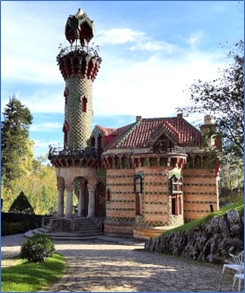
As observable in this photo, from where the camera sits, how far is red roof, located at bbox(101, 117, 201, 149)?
86.1ft

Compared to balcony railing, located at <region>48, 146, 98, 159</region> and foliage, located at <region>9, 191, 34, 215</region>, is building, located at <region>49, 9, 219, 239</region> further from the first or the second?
foliage, located at <region>9, 191, 34, 215</region>

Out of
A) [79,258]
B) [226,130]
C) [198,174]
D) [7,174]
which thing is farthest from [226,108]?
[7,174]

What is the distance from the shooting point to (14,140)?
44375 mm

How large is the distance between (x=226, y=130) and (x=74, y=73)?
66.2 ft

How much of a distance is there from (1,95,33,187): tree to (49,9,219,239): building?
1437cm

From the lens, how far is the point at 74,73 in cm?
3006

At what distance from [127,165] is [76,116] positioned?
703 centimetres

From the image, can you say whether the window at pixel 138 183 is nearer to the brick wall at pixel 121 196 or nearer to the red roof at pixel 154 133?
the brick wall at pixel 121 196

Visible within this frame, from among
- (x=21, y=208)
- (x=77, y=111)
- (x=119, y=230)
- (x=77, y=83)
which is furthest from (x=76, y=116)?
(x=21, y=208)

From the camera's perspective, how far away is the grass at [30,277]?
842 cm

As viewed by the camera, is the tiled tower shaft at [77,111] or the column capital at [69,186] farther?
the tiled tower shaft at [77,111]

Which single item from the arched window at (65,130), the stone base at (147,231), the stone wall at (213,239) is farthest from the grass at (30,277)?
the arched window at (65,130)

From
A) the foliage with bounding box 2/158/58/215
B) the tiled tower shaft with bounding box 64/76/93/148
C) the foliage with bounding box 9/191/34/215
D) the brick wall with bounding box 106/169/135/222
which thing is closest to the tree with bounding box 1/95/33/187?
the foliage with bounding box 2/158/58/215

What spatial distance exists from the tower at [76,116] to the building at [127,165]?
88mm
